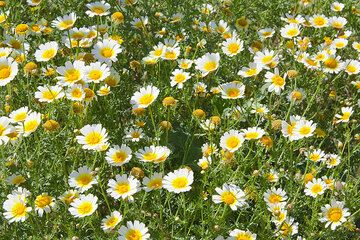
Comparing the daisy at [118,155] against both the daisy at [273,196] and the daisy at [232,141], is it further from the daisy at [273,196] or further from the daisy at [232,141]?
the daisy at [273,196]

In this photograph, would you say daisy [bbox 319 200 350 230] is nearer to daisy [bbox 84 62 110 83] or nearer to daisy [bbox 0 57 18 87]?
daisy [bbox 84 62 110 83]

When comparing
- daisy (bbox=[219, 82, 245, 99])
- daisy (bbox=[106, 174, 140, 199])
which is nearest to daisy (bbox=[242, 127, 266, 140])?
daisy (bbox=[219, 82, 245, 99])

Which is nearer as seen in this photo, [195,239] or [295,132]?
[195,239]

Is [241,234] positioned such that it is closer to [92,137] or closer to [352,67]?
[92,137]

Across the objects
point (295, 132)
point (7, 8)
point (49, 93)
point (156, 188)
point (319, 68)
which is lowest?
point (156, 188)

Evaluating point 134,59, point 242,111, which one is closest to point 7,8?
point 134,59

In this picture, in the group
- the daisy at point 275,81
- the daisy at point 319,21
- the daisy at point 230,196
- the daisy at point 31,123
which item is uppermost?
the daisy at point 319,21

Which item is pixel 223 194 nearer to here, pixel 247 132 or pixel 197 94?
pixel 247 132

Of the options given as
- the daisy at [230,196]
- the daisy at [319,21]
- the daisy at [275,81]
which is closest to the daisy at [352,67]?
the daisy at [319,21]
